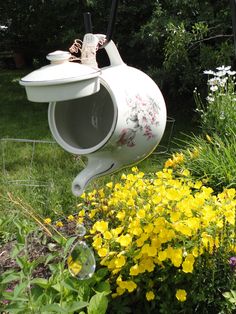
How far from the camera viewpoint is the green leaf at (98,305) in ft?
5.13

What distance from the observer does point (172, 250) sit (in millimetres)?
1573

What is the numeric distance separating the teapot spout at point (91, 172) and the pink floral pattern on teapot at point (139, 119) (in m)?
0.06

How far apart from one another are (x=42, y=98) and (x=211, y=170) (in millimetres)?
1782

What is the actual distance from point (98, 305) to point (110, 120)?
691 mm

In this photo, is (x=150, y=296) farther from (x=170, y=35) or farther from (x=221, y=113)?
(x=170, y=35)

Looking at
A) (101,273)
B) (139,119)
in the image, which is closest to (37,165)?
(101,273)

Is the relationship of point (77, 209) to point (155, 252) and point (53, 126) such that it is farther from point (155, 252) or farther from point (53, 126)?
point (53, 126)

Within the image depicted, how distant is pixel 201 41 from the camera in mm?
3924

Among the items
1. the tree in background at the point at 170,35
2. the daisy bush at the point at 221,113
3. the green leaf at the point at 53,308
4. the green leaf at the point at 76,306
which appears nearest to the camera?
the green leaf at the point at 53,308

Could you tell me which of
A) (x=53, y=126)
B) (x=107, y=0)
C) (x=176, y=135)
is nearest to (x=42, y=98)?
(x=53, y=126)

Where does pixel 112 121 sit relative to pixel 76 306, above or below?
above

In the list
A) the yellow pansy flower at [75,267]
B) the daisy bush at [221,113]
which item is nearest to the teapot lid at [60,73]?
the yellow pansy flower at [75,267]

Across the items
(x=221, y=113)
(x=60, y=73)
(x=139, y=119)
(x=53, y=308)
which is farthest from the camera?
(x=221, y=113)

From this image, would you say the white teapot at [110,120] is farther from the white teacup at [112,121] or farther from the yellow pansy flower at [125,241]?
the yellow pansy flower at [125,241]
